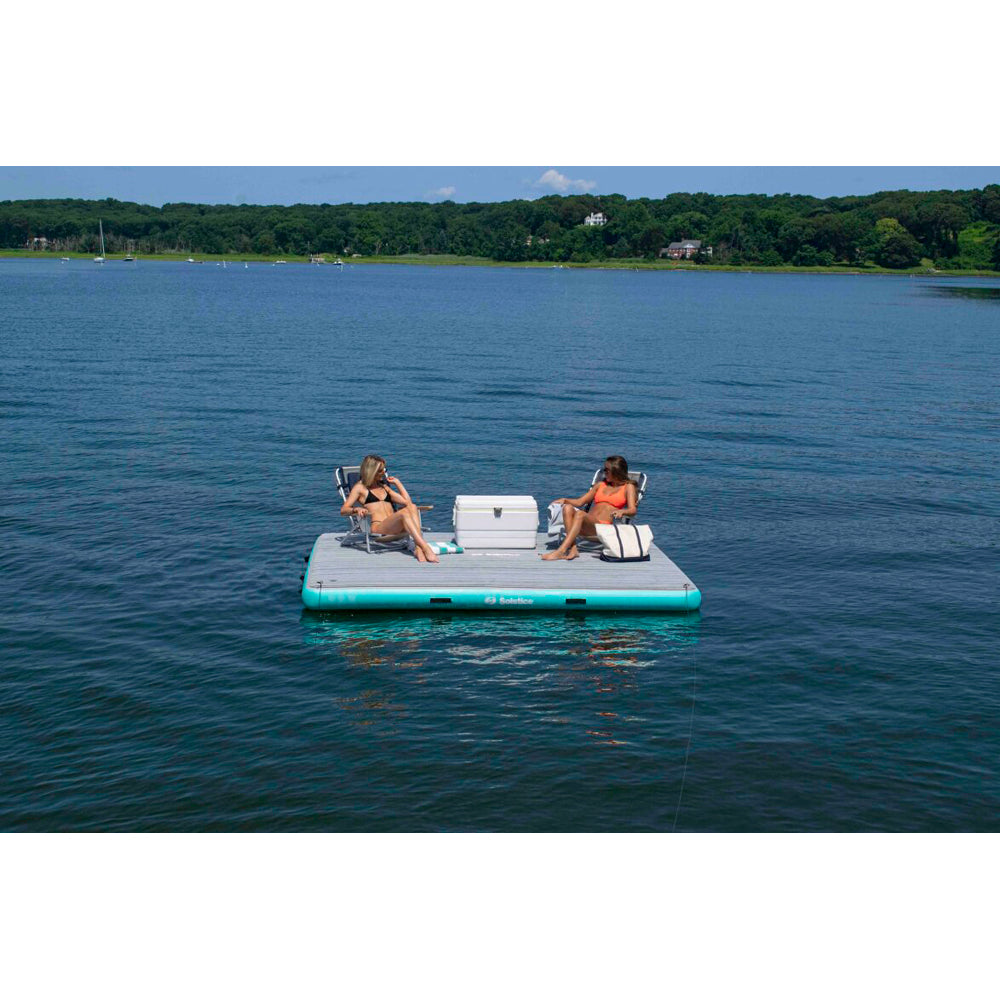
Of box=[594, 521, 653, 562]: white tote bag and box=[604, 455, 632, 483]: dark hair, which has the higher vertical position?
box=[604, 455, 632, 483]: dark hair

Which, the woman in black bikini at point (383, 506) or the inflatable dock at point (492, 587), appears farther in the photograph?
the woman in black bikini at point (383, 506)

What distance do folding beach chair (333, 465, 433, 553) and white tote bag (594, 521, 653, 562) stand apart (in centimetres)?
294

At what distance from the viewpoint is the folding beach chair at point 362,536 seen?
699 inches

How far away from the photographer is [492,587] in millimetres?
16188

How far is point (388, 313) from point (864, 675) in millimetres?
84069

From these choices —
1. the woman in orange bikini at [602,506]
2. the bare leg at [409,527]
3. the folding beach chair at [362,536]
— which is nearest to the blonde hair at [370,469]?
the folding beach chair at [362,536]

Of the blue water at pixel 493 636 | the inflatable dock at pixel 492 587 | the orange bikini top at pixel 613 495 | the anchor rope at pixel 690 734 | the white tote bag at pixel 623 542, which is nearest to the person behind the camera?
the anchor rope at pixel 690 734

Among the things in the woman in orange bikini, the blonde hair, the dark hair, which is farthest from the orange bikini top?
the blonde hair

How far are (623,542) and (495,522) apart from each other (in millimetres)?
2117

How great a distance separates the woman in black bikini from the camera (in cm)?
1717

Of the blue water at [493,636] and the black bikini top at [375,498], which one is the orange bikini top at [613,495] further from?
the black bikini top at [375,498]

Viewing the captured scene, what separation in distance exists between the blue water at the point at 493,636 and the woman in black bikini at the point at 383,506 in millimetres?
794

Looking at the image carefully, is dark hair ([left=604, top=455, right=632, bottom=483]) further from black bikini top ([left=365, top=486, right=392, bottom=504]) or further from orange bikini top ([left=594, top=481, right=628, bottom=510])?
black bikini top ([left=365, top=486, right=392, bottom=504])

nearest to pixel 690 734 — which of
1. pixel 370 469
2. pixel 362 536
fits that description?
pixel 370 469
